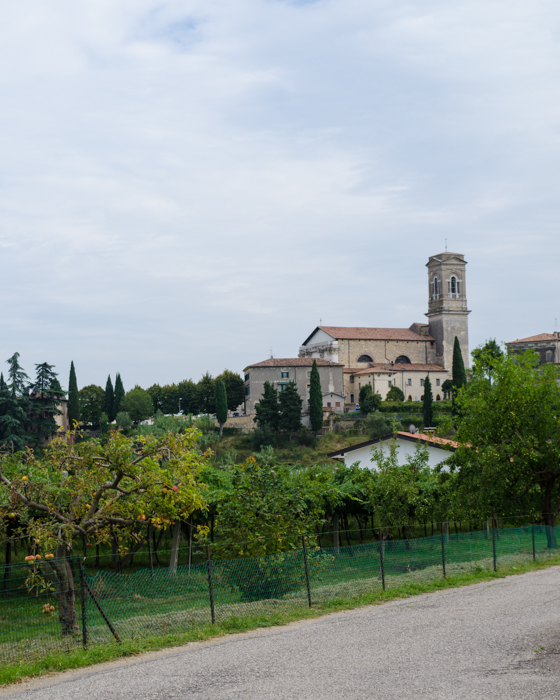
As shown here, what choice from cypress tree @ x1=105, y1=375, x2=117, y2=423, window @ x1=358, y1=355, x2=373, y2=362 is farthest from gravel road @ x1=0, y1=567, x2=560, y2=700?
window @ x1=358, y1=355, x2=373, y2=362

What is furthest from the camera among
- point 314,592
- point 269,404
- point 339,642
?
point 269,404

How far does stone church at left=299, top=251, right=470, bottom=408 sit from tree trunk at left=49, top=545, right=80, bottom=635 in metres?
89.8

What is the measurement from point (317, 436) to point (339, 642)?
76773mm

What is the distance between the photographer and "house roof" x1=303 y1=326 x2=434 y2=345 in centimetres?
10969

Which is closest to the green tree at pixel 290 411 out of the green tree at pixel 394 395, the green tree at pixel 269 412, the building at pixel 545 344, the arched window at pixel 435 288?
the green tree at pixel 269 412

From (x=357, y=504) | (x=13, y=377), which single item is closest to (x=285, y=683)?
(x=357, y=504)

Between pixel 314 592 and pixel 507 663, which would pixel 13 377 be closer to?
pixel 314 592

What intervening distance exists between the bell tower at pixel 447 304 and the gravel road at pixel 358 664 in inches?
3946

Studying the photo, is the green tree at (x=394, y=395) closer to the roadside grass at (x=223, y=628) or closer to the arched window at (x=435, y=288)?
the arched window at (x=435, y=288)

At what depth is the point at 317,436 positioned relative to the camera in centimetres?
8750

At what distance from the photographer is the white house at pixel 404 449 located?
118 ft

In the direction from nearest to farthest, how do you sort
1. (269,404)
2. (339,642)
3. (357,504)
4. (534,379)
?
(339,642) < (534,379) < (357,504) < (269,404)

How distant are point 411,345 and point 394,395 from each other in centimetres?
1682

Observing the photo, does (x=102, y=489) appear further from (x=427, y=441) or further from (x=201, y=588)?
(x=427, y=441)
